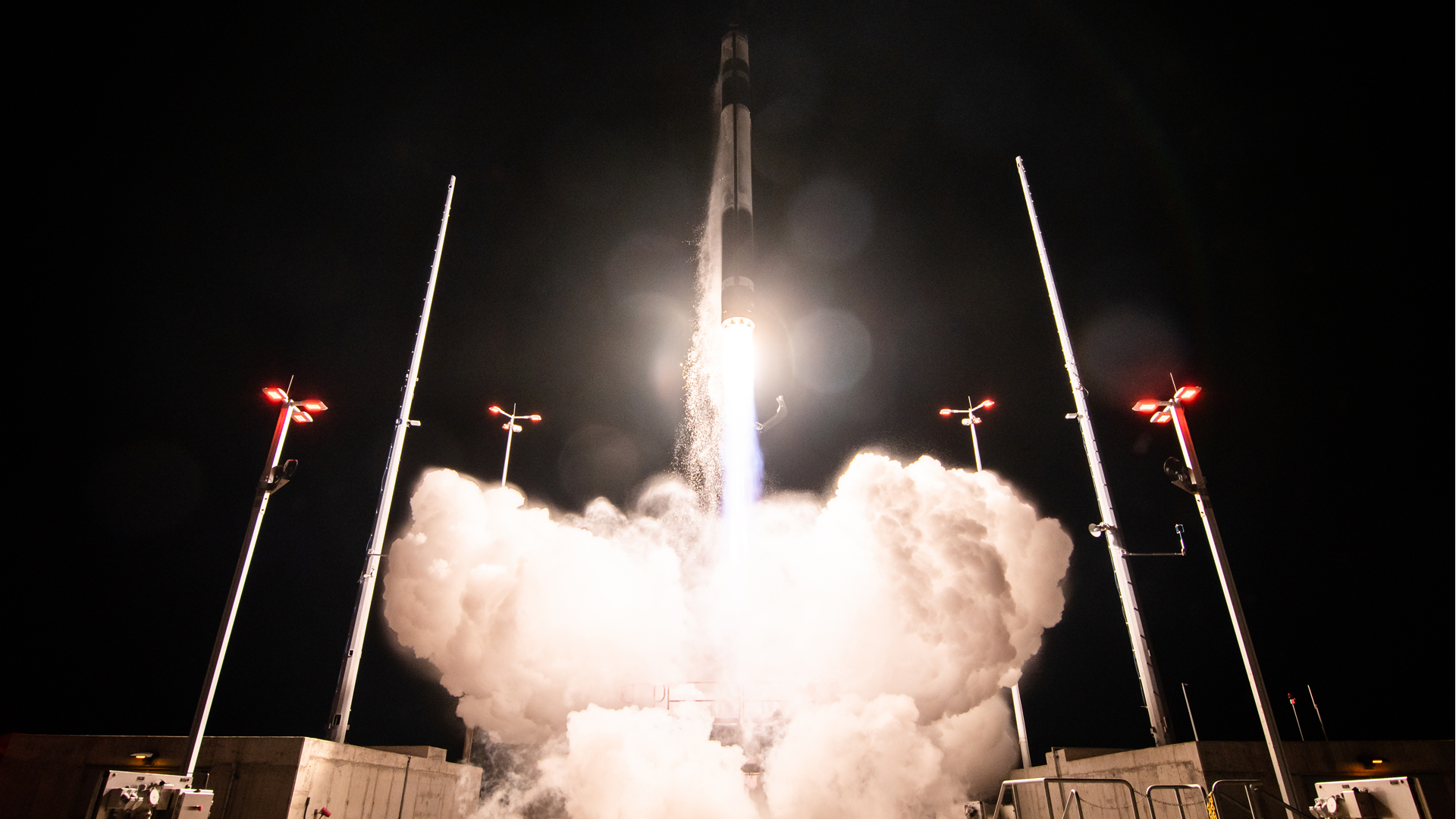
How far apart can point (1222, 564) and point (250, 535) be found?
1586 cm

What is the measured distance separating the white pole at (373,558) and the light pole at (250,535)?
3792mm

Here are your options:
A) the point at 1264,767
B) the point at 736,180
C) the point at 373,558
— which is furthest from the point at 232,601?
the point at 736,180

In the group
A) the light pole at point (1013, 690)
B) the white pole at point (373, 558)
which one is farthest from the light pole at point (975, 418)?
the white pole at point (373, 558)

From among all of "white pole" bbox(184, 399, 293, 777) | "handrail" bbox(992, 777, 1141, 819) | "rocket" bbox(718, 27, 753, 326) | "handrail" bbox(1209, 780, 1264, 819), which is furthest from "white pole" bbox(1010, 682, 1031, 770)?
"white pole" bbox(184, 399, 293, 777)

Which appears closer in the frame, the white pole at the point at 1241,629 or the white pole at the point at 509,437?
the white pole at the point at 1241,629

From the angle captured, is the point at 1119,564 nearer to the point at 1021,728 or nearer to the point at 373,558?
the point at 1021,728

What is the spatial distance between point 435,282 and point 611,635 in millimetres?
12444

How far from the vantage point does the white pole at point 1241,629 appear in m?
10.1

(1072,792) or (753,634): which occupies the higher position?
(753,634)

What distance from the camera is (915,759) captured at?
1833cm

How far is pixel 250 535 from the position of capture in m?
12.8

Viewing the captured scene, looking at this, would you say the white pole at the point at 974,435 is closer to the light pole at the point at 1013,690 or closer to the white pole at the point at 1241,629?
the light pole at the point at 1013,690

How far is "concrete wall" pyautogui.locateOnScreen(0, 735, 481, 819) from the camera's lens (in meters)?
12.7

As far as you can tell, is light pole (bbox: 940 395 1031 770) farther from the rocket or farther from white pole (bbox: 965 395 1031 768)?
the rocket
